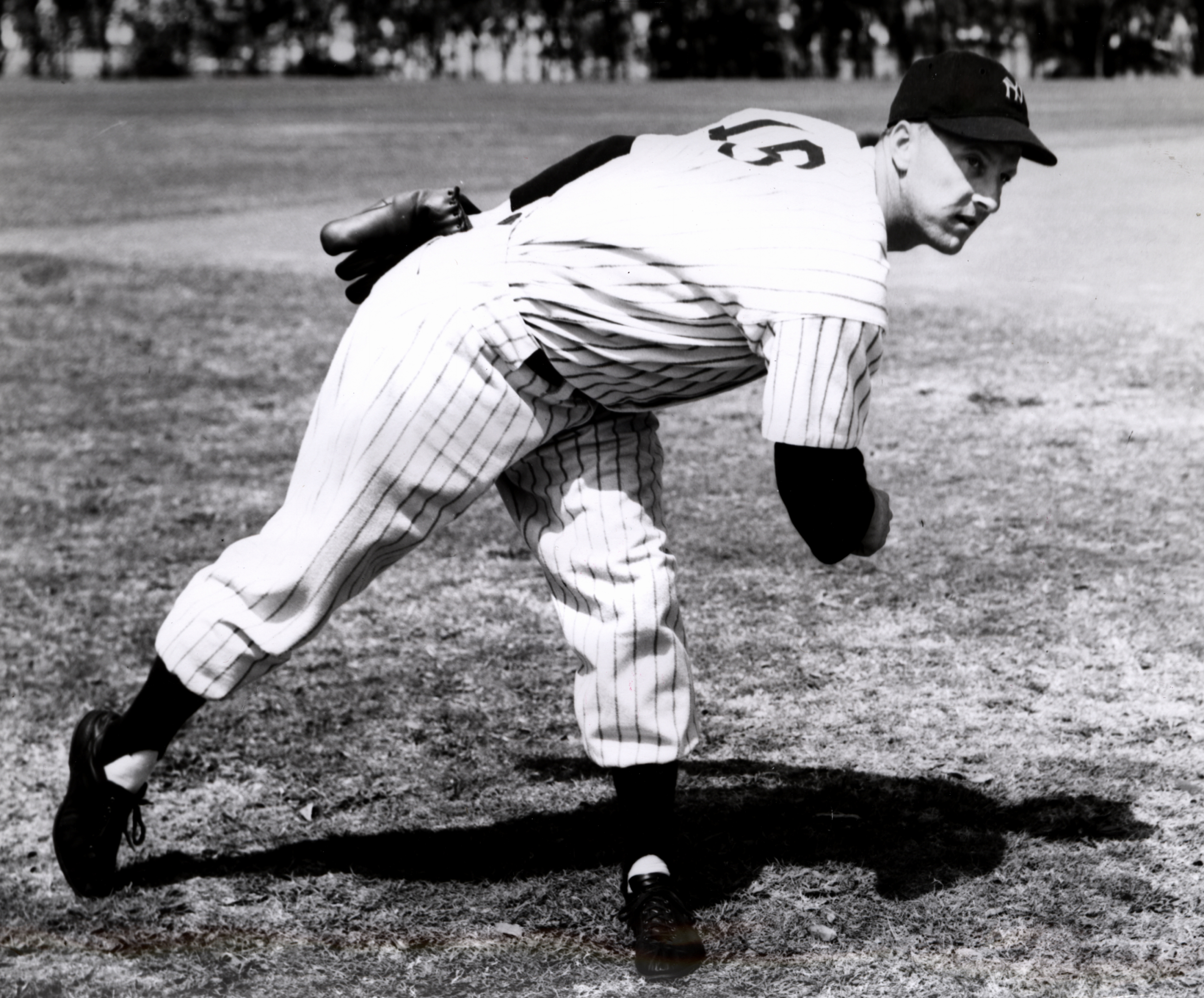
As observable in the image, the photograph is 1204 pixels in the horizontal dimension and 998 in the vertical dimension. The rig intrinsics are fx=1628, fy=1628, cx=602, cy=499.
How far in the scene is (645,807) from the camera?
301 centimetres

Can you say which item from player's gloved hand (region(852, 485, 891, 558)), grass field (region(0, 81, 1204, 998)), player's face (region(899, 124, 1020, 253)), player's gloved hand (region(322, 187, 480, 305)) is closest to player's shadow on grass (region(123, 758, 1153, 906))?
grass field (region(0, 81, 1204, 998))

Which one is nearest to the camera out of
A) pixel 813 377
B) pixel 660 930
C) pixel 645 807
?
pixel 813 377

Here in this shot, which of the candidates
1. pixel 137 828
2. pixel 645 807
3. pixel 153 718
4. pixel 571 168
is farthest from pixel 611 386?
pixel 137 828

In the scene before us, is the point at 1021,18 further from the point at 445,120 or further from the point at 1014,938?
the point at 1014,938

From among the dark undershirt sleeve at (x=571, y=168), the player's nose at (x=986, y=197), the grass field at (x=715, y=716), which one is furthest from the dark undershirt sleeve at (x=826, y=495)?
the grass field at (x=715, y=716)

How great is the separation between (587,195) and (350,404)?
553 mm

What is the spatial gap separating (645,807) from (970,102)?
54.0 inches

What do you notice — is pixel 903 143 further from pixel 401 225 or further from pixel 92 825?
pixel 92 825

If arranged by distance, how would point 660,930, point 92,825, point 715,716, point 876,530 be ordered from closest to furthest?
point 876,530, point 660,930, point 92,825, point 715,716

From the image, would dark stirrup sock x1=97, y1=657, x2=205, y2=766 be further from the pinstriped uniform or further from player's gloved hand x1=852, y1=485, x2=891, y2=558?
player's gloved hand x1=852, y1=485, x2=891, y2=558

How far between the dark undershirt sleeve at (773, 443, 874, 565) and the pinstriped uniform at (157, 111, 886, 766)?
0.20 feet

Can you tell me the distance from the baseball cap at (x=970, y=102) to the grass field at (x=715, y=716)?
1.41 m

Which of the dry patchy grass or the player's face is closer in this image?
the player's face

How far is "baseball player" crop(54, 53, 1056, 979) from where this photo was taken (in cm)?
257
